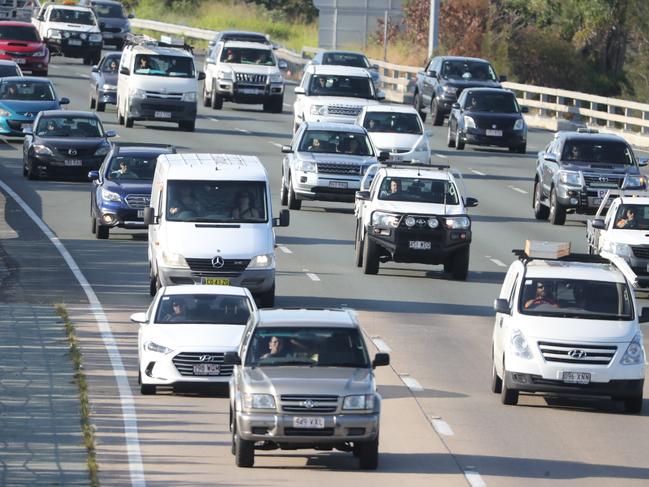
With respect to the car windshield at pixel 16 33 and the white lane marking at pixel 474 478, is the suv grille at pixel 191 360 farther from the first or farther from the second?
the car windshield at pixel 16 33

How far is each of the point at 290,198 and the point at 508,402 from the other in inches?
778

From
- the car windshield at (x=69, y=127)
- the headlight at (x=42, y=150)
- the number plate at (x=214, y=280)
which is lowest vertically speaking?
the headlight at (x=42, y=150)

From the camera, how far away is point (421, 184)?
112ft

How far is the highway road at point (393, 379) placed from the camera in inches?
744

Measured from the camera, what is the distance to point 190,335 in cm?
2272

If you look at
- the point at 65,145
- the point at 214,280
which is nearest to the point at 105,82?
the point at 65,145

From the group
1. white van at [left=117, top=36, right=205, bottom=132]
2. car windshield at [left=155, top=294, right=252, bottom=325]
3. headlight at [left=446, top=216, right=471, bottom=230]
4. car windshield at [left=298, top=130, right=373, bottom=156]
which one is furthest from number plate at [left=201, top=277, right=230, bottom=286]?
white van at [left=117, top=36, right=205, bottom=132]

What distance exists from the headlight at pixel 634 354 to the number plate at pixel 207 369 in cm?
477

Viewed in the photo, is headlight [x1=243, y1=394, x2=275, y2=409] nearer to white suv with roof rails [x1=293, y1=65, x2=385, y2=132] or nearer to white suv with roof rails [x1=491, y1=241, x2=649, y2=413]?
white suv with roof rails [x1=491, y1=241, x2=649, y2=413]

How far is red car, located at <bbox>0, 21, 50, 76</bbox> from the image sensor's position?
67312 mm

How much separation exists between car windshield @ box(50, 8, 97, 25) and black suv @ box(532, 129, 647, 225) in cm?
3428

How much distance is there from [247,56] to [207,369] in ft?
131

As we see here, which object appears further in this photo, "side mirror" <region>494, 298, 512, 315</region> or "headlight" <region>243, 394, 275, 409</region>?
"side mirror" <region>494, 298, 512, 315</region>

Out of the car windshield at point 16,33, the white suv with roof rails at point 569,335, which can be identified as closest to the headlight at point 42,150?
the car windshield at point 16,33
